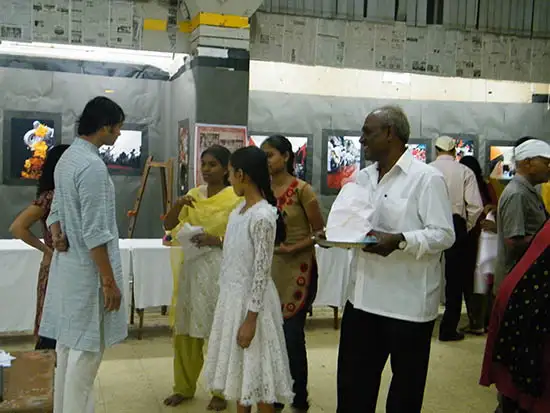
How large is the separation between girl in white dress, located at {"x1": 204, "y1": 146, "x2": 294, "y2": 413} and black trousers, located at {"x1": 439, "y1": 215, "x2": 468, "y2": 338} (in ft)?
10.1

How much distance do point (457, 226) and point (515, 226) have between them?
1.83m

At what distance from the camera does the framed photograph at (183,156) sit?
5.92 meters

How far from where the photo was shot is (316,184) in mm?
7062

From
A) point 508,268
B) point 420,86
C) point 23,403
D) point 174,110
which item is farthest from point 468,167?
point 23,403

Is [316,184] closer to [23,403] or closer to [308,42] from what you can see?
[308,42]

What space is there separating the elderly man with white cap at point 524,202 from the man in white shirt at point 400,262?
4.75 feet

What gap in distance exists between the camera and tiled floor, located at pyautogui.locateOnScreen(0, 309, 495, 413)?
4.03m

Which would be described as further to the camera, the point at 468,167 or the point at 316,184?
the point at 316,184

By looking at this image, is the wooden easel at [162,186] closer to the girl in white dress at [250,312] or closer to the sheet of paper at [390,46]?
the sheet of paper at [390,46]

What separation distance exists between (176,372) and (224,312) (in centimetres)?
109

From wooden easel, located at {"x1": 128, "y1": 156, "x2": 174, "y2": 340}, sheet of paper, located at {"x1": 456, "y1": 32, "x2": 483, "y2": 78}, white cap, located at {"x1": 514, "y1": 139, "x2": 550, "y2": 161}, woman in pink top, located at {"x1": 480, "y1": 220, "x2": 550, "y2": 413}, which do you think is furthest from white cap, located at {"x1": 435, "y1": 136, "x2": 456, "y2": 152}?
A: woman in pink top, located at {"x1": 480, "y1": 220, "x2": 550, "y2": 413}

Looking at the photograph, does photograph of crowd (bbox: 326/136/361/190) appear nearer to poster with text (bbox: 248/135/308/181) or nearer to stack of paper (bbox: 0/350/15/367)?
poster with text (bbox: 248/135/308/181)

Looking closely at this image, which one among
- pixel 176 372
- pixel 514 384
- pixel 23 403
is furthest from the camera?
pixel 176 372

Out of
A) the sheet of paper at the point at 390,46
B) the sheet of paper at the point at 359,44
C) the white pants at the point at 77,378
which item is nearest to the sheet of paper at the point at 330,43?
the sheet of paper at the point at 359,44
